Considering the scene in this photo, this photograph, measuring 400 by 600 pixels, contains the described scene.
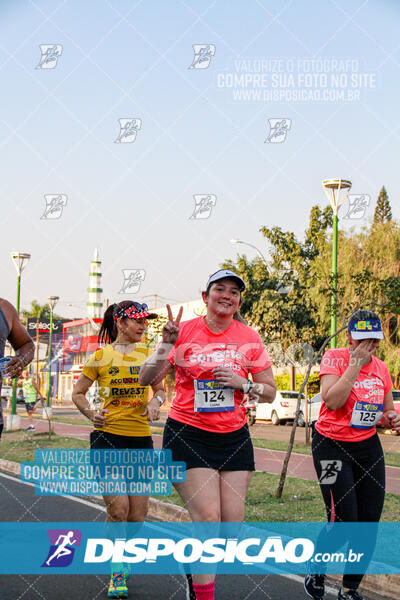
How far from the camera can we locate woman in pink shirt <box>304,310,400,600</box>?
14.7 feet

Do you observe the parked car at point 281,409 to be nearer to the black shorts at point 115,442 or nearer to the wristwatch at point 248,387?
the black shorts at point 115,442

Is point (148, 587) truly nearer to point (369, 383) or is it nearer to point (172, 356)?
point (172, 356)

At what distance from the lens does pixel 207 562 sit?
13.0ft

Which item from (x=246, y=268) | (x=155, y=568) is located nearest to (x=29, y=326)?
(x=246, y=268)

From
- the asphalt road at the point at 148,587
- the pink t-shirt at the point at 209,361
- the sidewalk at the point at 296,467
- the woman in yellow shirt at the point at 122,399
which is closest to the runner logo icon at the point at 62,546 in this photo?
the asphalt road at the point at 148,587

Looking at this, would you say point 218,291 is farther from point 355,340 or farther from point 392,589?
point 392,589

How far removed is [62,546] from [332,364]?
10.9 feet

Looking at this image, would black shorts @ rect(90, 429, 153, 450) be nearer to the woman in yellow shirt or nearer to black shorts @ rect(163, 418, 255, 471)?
the woman in yellow shirt

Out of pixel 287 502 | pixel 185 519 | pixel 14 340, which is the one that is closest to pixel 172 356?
pixel 14 340

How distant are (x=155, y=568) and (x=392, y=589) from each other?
1899mm

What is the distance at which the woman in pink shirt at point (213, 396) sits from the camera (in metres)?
4.07

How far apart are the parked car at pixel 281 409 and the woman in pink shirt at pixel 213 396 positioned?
85.0 ft

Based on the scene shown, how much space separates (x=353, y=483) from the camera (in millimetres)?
4492

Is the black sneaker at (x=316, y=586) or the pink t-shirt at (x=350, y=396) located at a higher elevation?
the pink t-shirt at (x=350, y=396)
